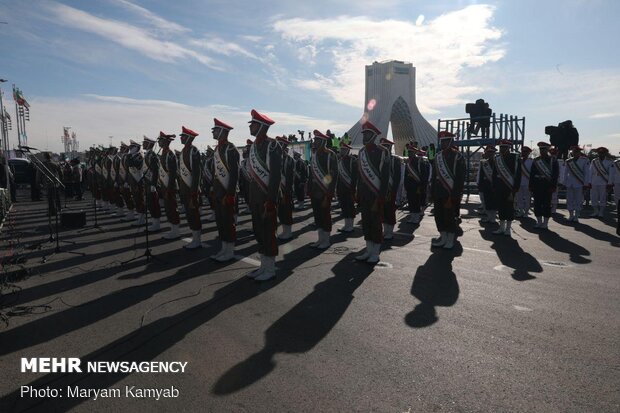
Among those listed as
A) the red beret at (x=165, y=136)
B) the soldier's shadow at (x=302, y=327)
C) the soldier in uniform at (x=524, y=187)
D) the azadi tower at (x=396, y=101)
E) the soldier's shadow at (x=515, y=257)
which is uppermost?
the azadi tower at (x=396, y=101)

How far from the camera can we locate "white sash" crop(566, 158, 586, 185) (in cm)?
1250

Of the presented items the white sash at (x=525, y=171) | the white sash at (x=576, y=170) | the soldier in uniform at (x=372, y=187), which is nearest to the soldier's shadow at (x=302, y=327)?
the soldier in uniform at (x=372, y=187)

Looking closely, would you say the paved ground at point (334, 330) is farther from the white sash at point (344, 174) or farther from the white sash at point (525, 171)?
the white sash at point (525, 171)

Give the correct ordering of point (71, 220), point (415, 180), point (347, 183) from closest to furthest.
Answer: point (347, 183) < point (71, 220) < point (415, 180)

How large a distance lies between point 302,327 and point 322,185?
16.3ft

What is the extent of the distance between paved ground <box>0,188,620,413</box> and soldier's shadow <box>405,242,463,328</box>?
28 mm

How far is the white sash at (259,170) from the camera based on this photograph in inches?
243

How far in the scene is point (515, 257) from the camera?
7469 millimetres

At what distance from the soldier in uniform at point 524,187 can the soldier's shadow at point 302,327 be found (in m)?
8.46

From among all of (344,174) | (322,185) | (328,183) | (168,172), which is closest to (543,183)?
(344,174)

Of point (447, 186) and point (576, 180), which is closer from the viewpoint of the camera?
point (447, 186)

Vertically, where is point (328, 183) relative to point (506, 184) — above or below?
above

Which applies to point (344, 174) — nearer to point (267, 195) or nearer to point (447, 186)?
point (447, 186)

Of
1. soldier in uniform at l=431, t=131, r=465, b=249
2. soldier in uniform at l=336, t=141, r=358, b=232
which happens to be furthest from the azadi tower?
soldier in uniform at l=431, t=131, r=465, b=249
